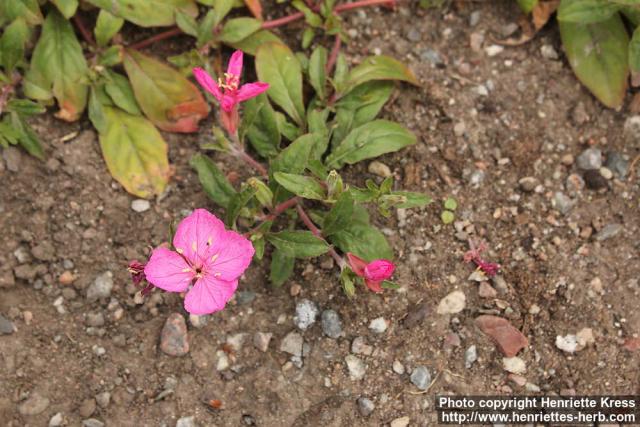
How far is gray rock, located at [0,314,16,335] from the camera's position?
319 cm

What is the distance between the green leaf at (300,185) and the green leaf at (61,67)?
4.19 ft

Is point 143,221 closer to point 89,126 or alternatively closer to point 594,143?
point 89,126

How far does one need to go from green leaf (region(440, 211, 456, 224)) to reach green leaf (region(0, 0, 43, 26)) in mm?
2284

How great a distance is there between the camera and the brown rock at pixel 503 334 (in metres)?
3.22

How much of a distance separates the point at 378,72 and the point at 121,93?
1.39m

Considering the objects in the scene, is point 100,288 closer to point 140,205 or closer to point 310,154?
point 140,205

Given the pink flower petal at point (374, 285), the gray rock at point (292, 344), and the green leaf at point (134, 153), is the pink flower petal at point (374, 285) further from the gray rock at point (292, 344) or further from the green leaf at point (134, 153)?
the green leaf at point (134, 153)

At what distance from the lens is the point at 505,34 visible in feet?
12.7

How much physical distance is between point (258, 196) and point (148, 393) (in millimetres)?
1051

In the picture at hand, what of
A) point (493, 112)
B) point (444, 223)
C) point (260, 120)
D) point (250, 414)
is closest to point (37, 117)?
point (260, 120)

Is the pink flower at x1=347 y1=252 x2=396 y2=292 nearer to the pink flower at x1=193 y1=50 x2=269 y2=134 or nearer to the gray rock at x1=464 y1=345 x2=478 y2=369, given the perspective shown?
the gray rock at x1=464 y1=345 x2=478 y2=369

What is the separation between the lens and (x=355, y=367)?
125 inches

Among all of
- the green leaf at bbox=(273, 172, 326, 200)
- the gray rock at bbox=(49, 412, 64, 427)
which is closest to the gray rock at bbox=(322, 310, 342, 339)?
the green leaf at bbox=(273, 172, 326, 200)

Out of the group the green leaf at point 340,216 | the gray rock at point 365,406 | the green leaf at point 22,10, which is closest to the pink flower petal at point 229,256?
the green leaf at point 340,216
